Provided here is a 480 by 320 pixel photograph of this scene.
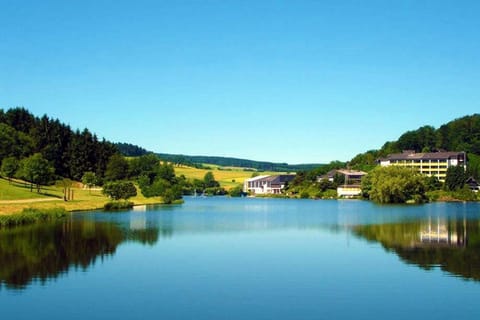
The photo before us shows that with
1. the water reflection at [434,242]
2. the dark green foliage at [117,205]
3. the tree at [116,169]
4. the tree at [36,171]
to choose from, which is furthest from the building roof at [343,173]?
the water reflection at [434,242]

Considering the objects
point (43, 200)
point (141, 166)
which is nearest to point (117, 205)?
point (43, 200)

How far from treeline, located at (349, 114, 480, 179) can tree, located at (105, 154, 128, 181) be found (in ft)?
290

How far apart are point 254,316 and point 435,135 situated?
7319 inches

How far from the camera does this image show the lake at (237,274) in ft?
71.1

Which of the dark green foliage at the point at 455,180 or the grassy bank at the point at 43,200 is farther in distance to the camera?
the dark green foliage at the point at 455,180

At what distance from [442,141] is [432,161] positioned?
63.5 feet

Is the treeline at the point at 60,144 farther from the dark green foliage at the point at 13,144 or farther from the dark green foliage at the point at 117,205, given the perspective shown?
the dark green foliage at the point at 117,205

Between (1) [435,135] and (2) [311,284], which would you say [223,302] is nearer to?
(2) [311,284]

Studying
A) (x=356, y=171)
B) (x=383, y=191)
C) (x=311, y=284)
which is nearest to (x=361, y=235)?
(x=311, y=284)

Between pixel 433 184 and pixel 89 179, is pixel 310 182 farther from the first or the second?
pixel 89 179

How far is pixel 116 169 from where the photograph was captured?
394ft

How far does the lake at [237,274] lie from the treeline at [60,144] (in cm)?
6883

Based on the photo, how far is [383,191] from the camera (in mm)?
115938

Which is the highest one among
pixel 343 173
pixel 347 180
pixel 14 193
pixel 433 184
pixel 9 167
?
pixel 343 173
